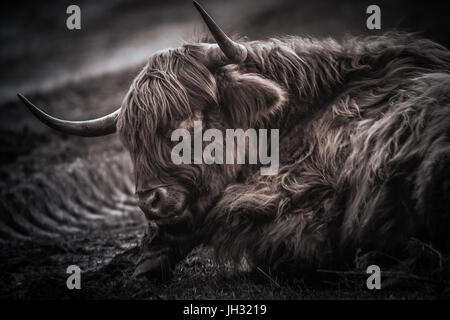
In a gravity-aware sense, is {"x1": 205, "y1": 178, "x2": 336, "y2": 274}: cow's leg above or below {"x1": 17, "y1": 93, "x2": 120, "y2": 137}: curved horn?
below

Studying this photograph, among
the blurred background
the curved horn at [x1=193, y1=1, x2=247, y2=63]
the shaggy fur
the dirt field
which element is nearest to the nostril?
the shaggy fur

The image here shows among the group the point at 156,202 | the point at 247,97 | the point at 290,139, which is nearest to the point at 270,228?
the point at 290,139

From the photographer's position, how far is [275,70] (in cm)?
346

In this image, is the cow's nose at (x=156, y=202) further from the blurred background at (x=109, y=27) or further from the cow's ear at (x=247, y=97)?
the blurred background at (x=109, y=27)

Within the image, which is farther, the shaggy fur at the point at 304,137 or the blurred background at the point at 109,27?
the blurred background at the point at 109,27

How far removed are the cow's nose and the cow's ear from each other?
697mm

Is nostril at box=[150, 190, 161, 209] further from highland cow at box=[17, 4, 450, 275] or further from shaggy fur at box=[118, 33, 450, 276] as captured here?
shaggy fur at box=[118, 33, 450, 276]

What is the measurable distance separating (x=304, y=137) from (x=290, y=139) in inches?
3.8

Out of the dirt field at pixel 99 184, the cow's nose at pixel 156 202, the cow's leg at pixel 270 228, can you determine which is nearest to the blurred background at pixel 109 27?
the dirt field at pixel 99 184

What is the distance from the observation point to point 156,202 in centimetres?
318

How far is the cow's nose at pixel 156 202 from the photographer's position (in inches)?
124

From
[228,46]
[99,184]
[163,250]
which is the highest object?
[228,46]

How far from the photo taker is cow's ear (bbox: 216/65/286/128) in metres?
3.29

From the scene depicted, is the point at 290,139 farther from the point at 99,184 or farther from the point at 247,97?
the point at 99,184
